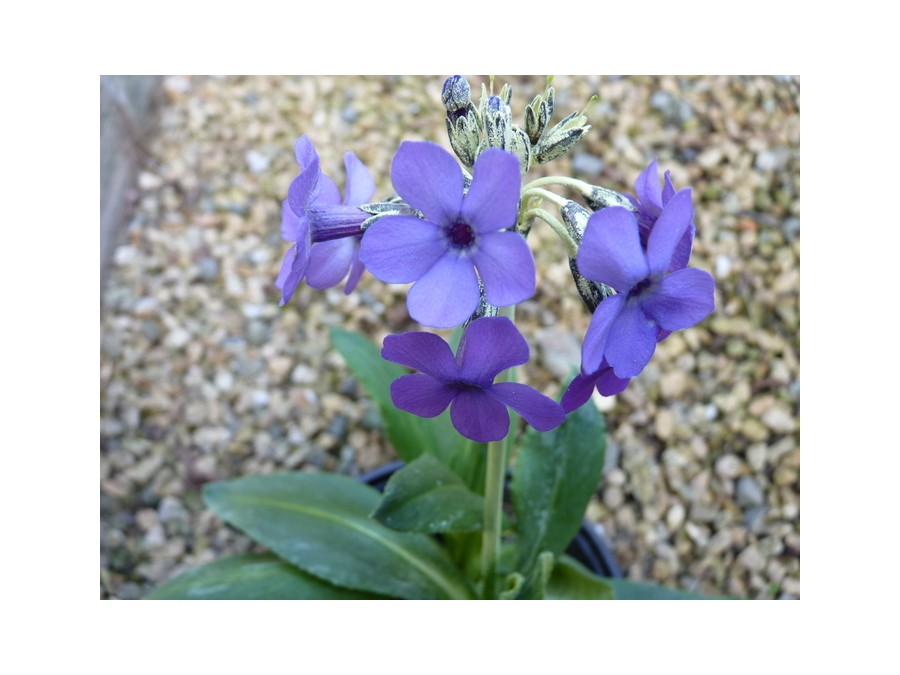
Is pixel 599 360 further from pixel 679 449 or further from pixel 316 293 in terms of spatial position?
pixel 316 293

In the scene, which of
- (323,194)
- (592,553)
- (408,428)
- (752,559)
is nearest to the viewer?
(323,194)

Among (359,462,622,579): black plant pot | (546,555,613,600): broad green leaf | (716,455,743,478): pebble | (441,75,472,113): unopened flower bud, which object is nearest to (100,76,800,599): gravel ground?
(716,455,743,478): pebble

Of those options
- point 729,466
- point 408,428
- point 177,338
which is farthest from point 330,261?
point 729,466

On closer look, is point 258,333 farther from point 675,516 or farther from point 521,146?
point 521,146

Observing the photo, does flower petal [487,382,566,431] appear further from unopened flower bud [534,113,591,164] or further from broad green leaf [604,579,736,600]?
broad green leaf [604,579,736,600]

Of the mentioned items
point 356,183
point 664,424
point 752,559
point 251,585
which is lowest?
point 752,559

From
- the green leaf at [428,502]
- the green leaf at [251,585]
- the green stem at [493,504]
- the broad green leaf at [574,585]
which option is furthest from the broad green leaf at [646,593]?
the green leaf at [251,585]
